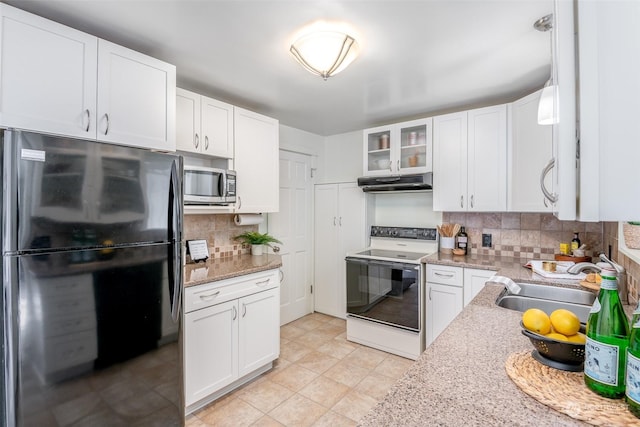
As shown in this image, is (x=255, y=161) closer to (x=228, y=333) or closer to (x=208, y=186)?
(x=208, y=186)

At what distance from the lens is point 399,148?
122 inches

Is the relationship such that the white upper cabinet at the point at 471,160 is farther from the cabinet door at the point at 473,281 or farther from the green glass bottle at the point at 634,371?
the green glass bottle at the point at 634,371

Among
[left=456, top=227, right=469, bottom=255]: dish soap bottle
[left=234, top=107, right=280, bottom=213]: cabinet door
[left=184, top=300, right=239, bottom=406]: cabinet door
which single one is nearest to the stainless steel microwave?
[left=234, top=107, right=280, bottom=213]: cabinet door

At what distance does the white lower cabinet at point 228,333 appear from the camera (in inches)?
76.4

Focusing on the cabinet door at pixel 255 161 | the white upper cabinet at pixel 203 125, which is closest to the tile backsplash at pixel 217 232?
the cabinet door at pixel 255 161

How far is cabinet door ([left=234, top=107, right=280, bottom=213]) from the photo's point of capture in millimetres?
2559

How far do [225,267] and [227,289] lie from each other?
260 millimetres

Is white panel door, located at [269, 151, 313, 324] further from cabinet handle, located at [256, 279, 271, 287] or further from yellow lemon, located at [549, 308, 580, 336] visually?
yellow lemon, located at [549, 308, 580, 336]

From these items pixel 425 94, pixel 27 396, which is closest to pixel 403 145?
pixel 425 94

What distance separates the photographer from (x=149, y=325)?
1590mm

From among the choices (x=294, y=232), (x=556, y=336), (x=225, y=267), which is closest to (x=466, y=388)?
(x=556, y=336)

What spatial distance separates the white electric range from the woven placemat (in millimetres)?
1779

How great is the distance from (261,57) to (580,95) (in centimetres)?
182

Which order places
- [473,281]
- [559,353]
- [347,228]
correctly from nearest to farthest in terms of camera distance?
[559,353]
[473,281]
[347,228]
